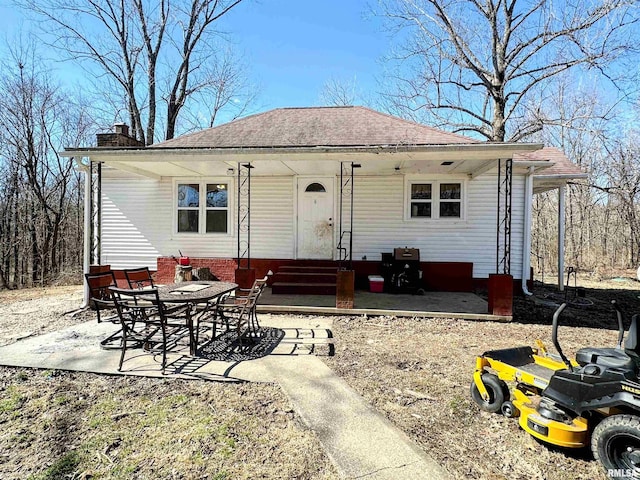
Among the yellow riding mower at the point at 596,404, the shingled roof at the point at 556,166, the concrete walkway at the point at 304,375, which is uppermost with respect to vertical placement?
the shingled roof at the point at 556,166

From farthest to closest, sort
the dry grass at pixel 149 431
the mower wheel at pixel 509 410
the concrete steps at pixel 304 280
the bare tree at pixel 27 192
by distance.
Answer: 1. the bare tree at pixel 27 192
2. the concrete steps at pixel 304 280
3. the mower wheel at pixel 509 410
4. the dry grass at pixel 149 431

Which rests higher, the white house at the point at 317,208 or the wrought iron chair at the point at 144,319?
the white house at the point at 317,208

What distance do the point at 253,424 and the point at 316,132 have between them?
701 centimetres

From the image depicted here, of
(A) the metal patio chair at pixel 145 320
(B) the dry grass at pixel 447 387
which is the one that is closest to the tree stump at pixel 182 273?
(A) the metal patio chair at pixel 145 320

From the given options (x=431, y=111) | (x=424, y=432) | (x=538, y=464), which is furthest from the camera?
(x=431, y=111)

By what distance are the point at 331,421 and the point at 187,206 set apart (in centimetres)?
806

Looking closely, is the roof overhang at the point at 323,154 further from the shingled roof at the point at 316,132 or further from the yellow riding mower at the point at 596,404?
the yellow riding mower at the point at 596,404

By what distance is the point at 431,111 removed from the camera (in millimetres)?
17250

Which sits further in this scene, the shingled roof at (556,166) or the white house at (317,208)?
the shingled roof at (556,166)

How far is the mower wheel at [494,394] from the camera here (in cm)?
301

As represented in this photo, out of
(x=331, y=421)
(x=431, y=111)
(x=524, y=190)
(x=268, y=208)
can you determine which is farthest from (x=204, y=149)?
(x=431, y=111)

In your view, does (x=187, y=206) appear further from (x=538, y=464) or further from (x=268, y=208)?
(x=538, y=464)

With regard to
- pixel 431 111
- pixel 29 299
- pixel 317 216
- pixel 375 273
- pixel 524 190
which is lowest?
pixel 29 299

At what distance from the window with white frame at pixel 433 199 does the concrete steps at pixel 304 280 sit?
2.67m
